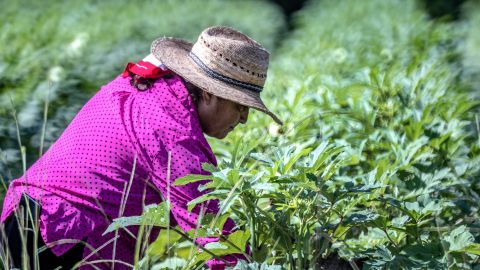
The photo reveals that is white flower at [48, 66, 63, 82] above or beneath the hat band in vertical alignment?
beneath

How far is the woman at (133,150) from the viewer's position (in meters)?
2.60

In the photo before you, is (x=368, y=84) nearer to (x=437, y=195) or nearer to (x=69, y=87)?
(x=437, y=195)

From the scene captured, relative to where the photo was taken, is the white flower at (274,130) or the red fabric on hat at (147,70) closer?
the red fabric on hat at (147,70)

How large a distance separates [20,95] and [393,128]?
2056mm

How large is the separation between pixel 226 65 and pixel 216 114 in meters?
0.17

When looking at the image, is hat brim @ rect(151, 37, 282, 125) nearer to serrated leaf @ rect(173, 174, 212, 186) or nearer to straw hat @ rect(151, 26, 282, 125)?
straw hat @ rect(151, 26, 282, 125)

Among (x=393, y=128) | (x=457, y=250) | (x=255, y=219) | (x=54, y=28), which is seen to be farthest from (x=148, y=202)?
(x=54, y=28)

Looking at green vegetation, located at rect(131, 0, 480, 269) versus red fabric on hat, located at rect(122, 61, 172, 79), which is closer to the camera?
green vegetation, located at rect(131, 0, 480, 269)

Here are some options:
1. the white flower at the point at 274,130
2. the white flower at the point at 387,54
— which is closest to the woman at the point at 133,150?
the white flower at the point at 274,130

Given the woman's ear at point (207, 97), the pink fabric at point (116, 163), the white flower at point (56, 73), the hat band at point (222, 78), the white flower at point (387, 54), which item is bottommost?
the white flower at point (387, 54)

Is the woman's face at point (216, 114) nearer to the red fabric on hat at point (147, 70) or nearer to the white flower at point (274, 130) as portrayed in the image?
the red fabric on hat at point (147, 70)

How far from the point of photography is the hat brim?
275cm

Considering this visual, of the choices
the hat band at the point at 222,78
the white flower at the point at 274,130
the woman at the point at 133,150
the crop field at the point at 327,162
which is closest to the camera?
the crop field at the point at 327,162

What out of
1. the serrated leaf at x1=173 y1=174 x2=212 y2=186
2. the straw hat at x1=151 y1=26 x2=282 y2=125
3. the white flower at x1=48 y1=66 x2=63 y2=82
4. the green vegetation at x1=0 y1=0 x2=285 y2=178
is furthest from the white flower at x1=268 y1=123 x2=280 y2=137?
the white flower at x1=48 y1=66 x2=63 y2=82
